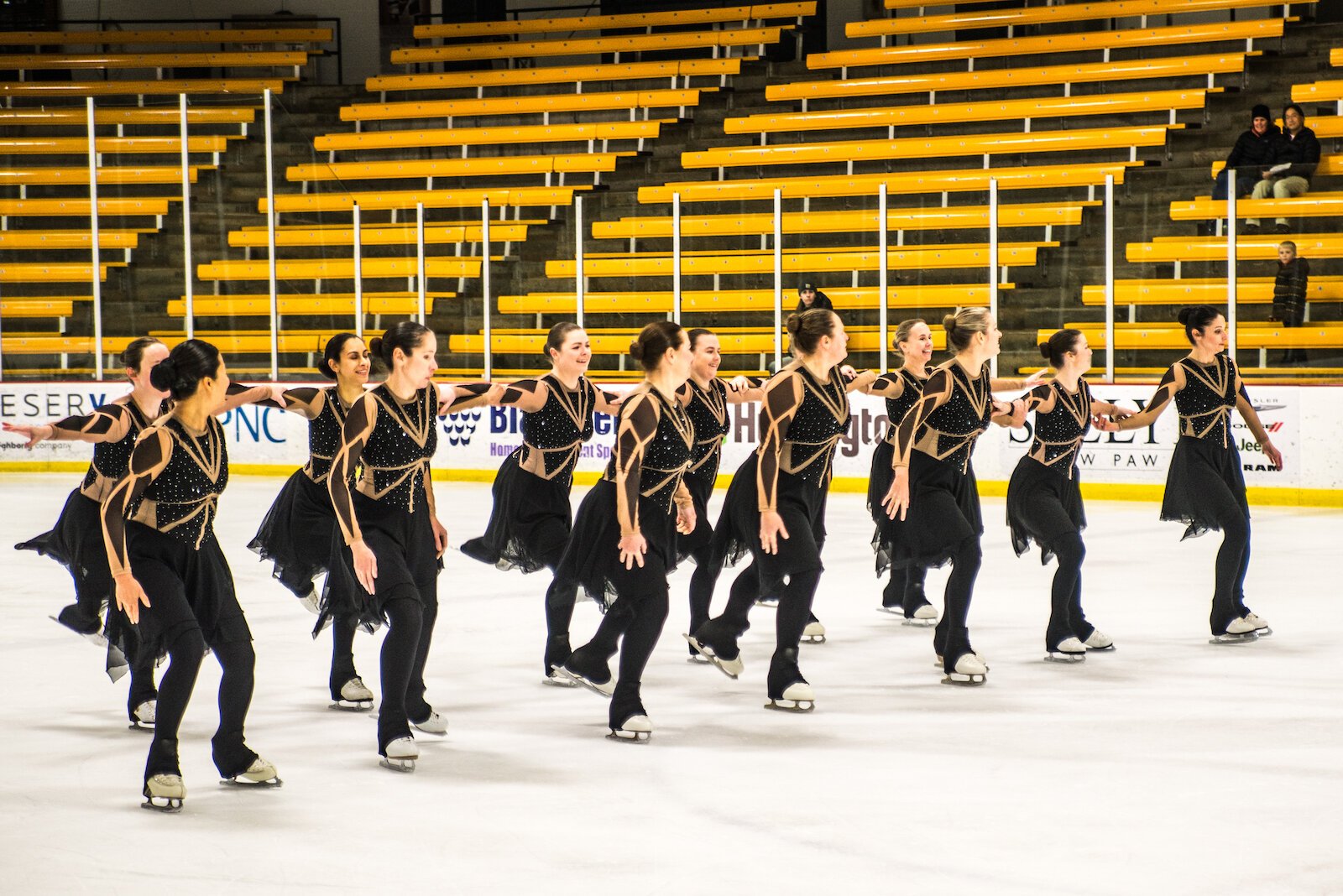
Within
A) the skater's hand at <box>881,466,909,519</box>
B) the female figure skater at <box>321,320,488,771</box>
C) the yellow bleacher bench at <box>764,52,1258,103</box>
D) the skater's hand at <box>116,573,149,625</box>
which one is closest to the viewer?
the skater's hand at <box>116,573,149,625</box>

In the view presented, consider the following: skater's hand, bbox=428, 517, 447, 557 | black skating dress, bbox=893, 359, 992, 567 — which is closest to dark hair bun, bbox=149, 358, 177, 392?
skater's hand, bbox=428, 517, 447, 557

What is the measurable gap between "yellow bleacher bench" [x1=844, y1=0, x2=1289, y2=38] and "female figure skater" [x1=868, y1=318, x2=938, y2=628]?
420 inches

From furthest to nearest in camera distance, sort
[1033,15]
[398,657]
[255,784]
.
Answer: [1033,15] → [398,657] → [255,784]

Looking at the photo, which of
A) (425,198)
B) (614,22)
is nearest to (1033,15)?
(614,22)

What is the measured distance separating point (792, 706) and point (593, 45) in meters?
16.4

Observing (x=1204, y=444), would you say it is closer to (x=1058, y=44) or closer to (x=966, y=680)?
(x=966, y=680)

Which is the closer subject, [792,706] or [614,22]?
[792,706]

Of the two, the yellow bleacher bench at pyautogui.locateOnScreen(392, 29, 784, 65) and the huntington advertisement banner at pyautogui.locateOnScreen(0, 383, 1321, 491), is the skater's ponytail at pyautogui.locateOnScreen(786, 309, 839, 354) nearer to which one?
the huntington advertisement banner at pyautogui.locateOnScreen(0, 383, 1321, 491)

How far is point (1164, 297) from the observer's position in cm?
1320

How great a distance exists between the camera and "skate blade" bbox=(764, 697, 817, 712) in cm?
602

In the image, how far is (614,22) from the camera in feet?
70.2

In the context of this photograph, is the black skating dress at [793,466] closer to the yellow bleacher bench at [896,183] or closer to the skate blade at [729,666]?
the skate blade at [729,666]

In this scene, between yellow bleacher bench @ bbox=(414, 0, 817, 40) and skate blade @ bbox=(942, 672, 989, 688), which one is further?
yellow bleacher bench @ bbox=(414, 0, 817, 40)

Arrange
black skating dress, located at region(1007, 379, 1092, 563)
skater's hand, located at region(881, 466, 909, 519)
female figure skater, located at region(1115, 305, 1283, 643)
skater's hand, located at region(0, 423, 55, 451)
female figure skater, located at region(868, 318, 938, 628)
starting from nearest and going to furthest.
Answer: skater's hand, located at region(0, 423, 55, 451) < skater's hand, located at region(881, 466, 909, 519) < black skating dress, located at region(1007, 379, 1092, 563) < female figure skater, located at region(1115, 305, 1283, 643) < female figure skater, located at region(868, 318, 938, 628)
